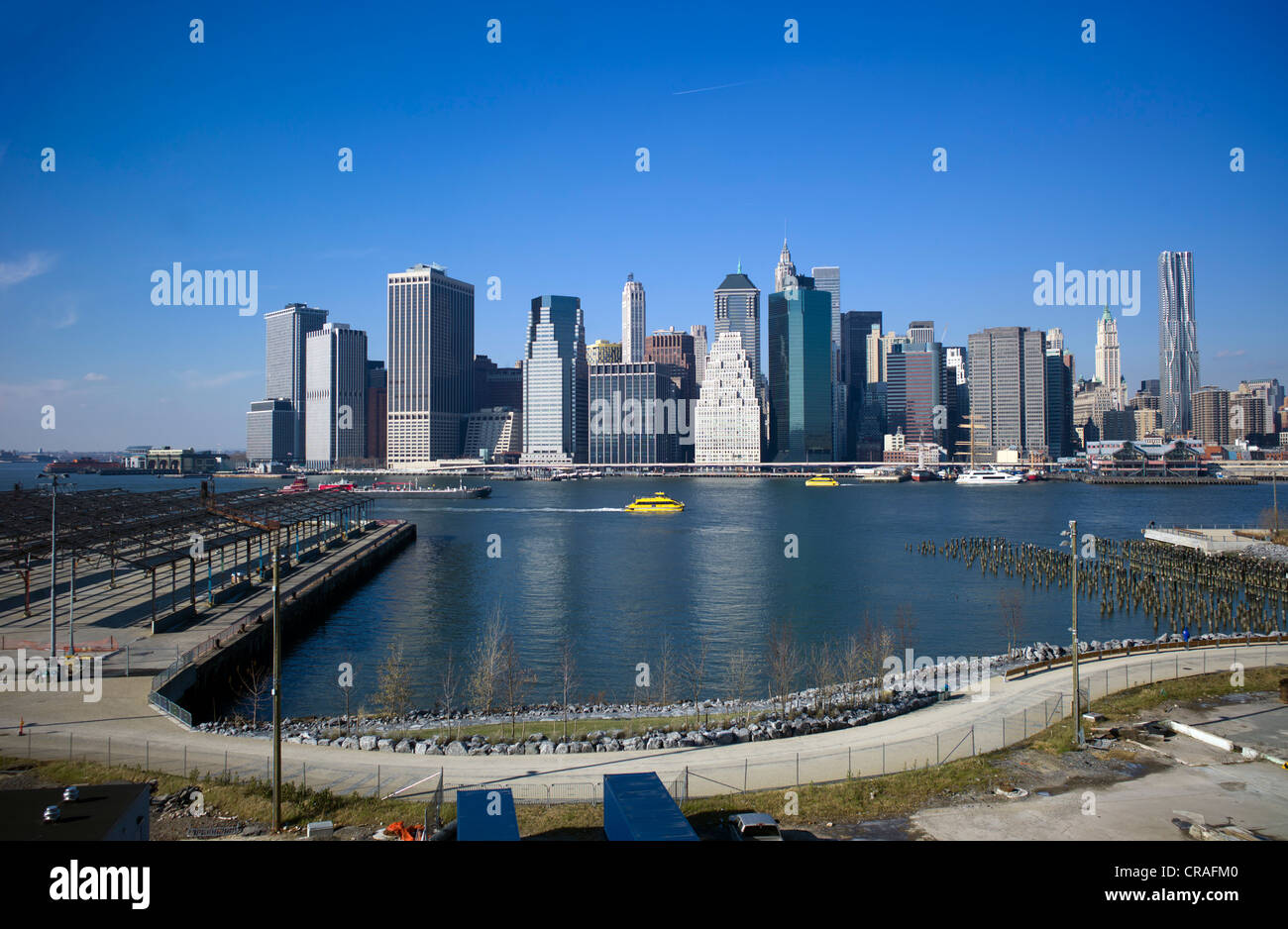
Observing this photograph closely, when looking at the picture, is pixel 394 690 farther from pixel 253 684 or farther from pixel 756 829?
pixel 756 829

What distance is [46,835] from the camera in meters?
7.18

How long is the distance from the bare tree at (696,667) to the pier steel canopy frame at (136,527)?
57.4 ft

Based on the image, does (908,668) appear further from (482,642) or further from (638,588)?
(638,588)

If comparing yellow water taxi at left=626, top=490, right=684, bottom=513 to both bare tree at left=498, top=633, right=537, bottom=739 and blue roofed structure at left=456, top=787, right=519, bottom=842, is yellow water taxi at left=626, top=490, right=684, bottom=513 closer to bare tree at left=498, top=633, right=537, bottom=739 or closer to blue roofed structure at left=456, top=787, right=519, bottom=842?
bare tree at left=498, top=633, right=537, bottom=739

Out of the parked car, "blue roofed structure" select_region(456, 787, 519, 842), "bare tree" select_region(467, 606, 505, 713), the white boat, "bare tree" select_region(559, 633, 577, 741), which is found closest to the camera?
"blue roofed structure" select_region(456, 787, 519, 842)

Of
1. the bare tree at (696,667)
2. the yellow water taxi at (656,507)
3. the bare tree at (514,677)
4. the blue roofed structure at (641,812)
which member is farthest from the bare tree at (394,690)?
the yellow water taxi at (656,507)

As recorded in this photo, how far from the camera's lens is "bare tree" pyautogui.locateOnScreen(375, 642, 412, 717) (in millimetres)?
22828

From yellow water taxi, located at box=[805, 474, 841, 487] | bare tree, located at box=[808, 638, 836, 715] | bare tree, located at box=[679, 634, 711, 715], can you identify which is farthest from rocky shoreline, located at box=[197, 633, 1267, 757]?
yellow water taxi, located at box=[805, 474, 841, 487]

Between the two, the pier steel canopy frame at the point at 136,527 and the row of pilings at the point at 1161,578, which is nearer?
the pier steel canopy frame at the point at 136,527

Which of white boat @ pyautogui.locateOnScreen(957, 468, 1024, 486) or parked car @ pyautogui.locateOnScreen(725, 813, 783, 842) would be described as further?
white boat @ pyautogui.locateOnScreen(957, 468, 1024, 486)

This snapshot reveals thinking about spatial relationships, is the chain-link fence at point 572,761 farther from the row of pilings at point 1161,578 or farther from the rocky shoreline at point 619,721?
the row of pilings at point 1161,578

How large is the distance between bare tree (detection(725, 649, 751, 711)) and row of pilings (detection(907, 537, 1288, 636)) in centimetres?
1696

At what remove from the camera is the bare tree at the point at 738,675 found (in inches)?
963
